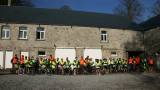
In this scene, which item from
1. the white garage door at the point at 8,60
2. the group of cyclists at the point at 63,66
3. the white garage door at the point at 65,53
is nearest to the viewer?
the group of cyclists at the point at 63,66

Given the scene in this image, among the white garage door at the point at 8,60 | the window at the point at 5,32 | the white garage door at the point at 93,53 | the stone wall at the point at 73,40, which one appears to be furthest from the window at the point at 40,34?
the white garage door at the point at 93,53

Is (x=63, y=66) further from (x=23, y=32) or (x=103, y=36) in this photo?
(x=103, y=36)

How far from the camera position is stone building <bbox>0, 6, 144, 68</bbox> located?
97.3 ft

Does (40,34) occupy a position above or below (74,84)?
above

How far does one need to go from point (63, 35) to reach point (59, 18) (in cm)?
271

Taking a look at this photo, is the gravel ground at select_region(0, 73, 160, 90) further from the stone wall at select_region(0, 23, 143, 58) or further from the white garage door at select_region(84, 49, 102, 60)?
the white garage door at select_region(84, 49, 102, 60)

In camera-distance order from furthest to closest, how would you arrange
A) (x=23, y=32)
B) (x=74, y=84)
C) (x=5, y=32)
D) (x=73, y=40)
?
1. (x=73, y=40)
2. (x=23, y=32)
3. (x=5, y=32)
4. (x=74, y=84)

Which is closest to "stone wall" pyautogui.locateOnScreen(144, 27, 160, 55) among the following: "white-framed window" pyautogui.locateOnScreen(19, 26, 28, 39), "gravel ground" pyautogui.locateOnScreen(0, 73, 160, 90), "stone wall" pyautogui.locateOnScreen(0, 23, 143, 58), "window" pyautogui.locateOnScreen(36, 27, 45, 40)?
"stone wall" pyautogui.locateOnScreen(0, 23, 143, 58)

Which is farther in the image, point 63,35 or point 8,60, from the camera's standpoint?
point 63,35

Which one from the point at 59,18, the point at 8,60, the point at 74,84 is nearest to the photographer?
the point at 74,84

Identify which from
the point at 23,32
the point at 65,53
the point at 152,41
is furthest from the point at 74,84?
the point at 152,41

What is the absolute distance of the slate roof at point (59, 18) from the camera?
30612 millimetres

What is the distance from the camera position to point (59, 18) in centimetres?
3272

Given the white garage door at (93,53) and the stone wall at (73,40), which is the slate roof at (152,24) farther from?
the white garage door at (93,53)
